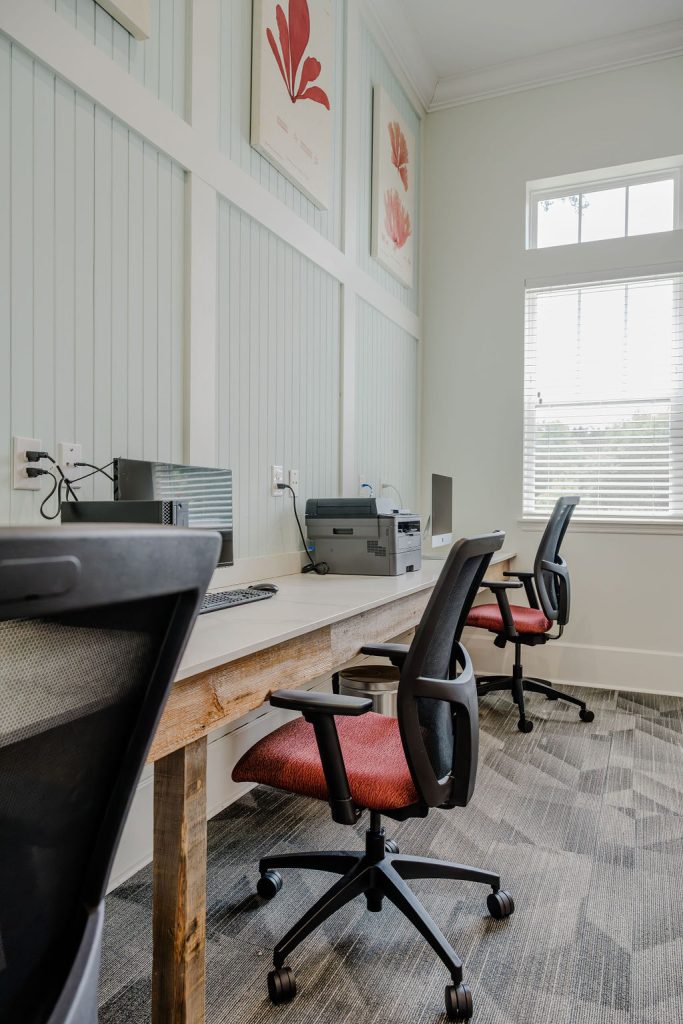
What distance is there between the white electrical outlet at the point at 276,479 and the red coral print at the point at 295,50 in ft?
4.80

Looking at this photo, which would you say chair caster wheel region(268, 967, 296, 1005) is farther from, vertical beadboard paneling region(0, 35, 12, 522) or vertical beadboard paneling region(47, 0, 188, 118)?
vertical beadboard paneling region(47, 0, 188, 118)

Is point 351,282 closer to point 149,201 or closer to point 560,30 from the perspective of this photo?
point 149,201

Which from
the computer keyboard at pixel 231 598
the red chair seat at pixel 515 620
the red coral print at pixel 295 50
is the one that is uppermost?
the red coral print at pixel 295 50

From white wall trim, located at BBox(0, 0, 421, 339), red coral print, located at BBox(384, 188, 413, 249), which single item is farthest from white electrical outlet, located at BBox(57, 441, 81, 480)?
red coral print, located at BBox(384, 188, 413, 249)

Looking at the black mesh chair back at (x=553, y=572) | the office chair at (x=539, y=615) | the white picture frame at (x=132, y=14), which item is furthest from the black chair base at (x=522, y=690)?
the white picture frame at (x=132, y=14)

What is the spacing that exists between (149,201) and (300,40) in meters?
1.32

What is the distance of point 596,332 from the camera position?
3.86 metres

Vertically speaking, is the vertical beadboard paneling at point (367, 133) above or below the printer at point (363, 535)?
above

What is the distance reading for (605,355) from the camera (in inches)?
151

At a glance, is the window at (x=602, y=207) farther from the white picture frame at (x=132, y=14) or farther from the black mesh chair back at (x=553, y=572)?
the white picture frame at (x=132, y=14)

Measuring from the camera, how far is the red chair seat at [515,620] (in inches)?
124

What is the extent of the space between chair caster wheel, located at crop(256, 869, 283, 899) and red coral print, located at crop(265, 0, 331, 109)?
2.72 metres

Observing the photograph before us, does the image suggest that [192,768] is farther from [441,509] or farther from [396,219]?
[396,219]

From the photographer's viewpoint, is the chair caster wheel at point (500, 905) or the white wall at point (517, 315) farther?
the white wall at point (517, 315)
